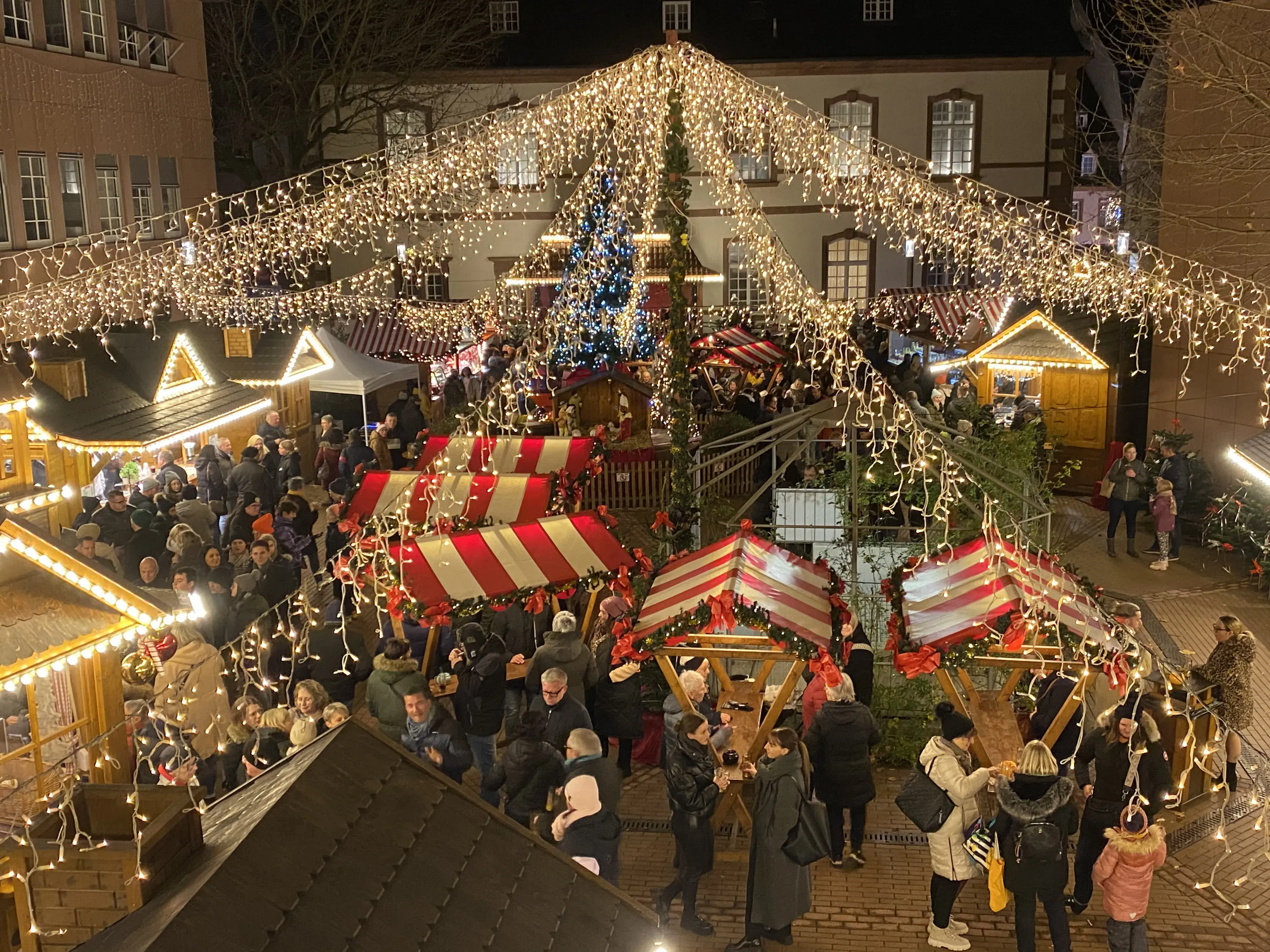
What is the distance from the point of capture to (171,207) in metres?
22.3

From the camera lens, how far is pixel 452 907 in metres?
3.22

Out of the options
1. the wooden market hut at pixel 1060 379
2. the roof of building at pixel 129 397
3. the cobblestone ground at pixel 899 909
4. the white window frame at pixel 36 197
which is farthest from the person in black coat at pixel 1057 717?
the white window frame at pixel 36 197

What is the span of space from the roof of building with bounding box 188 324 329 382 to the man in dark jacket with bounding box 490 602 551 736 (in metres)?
9.55

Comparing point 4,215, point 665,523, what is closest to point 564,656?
point 665,523

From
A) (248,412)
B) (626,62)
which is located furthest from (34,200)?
(626,62)

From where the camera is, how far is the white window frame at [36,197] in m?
18.2

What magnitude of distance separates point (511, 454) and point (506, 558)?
11.8 feet

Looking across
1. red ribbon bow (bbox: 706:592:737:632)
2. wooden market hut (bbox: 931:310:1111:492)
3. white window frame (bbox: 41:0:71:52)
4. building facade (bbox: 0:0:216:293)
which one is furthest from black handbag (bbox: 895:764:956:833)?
white window frame (bbox: 41:0:71:52)

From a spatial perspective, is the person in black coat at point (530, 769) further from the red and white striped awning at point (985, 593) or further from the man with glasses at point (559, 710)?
the red and white striped awning at point (985, 593)

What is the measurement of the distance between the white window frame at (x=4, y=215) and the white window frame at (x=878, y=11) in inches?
864

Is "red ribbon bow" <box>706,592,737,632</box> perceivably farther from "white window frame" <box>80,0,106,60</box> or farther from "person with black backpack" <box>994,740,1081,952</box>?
"white window frame" <box>80,0,106,60</box>

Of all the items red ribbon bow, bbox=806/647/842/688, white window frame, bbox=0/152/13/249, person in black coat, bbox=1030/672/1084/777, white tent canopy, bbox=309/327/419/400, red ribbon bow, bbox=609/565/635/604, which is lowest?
person in black coat, bbox=1030/672/1084/777

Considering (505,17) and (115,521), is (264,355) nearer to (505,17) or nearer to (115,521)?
(115,521)

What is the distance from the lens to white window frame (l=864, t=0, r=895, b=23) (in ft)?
103
